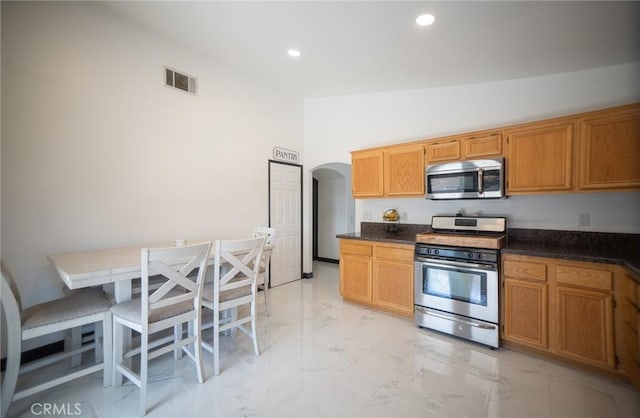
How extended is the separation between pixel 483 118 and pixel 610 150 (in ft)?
4.33

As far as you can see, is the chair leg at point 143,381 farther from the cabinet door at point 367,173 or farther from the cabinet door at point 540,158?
the cabinet door at point 540,158

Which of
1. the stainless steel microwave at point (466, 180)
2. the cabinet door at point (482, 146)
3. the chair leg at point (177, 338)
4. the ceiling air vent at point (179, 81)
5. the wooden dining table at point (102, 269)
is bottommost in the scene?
the chair leg at point (177, 338)

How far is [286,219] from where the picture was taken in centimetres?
497

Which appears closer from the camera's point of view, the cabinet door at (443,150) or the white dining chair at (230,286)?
the white dining chair at (230,286)

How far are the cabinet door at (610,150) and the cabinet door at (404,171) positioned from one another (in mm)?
1522

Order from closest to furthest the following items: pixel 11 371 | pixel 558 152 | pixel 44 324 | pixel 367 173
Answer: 1. pixel 11 371
2. pixel 44 324
3. pixel 558 152
4. pixel 367 173

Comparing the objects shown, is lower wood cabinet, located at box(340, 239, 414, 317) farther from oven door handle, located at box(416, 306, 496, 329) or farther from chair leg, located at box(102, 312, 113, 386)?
chair leg, located at box(102, 312, 113, 386)

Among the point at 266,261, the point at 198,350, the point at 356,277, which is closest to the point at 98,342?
the point at 198,350

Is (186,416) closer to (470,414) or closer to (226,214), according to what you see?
(470,414)

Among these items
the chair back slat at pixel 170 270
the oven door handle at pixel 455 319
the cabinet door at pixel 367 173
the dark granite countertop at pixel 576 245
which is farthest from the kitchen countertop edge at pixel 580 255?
the chair back slat at pixel 170 270

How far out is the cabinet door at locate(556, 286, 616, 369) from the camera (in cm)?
221

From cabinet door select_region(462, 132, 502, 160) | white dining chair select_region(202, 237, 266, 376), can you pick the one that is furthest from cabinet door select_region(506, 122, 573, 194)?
white dining chair select_region(202, 237, 266, 376)

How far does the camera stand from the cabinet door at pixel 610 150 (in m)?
2.38

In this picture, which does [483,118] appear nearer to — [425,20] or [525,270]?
[425,20]
